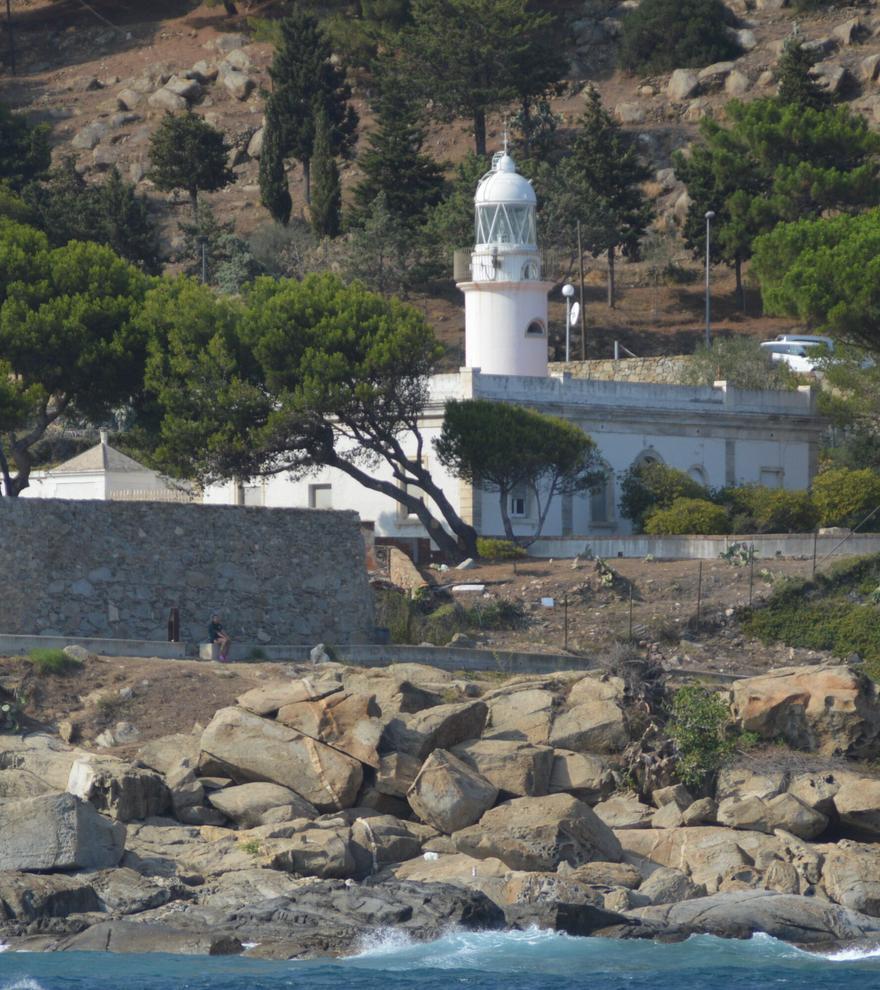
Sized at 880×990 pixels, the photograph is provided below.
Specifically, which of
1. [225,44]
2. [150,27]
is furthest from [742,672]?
[150,27]

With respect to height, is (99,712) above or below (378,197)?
below

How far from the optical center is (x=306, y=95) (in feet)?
269

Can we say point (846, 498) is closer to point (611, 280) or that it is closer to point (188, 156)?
point (611, 280)

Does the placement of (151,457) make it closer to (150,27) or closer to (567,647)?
(567,647)

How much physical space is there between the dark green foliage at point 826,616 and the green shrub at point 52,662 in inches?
585

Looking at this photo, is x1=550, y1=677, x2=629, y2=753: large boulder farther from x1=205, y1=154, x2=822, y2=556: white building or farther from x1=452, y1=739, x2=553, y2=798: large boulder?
x1=205, y1=154, x2=822, y2=556: white building

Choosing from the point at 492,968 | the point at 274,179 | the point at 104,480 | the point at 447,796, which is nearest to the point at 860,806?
the point at 447,796

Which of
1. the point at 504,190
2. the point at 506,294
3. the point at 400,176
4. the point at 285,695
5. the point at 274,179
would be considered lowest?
the point at 285,695

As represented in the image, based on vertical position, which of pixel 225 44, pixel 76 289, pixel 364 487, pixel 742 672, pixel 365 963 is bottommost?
pixel 365 963

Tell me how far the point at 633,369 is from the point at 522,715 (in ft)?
109

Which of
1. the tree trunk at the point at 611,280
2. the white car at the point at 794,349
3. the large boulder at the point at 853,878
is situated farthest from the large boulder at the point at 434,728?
the tree trunk at the point at 611,280

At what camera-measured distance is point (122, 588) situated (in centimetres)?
3011

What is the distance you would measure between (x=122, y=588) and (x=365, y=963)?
9756 mm

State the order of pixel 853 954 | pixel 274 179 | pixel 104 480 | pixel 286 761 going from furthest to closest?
1. pixel 274 179
2. pixel 104 480
3. pixel 286 761
4. pixel 853 954
